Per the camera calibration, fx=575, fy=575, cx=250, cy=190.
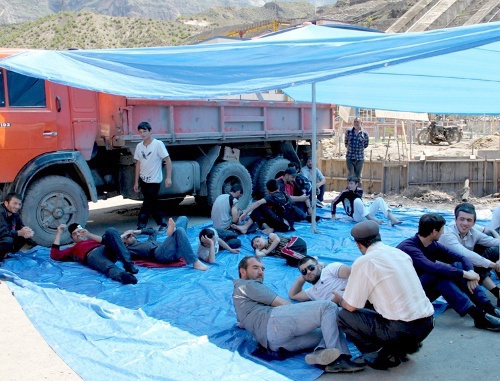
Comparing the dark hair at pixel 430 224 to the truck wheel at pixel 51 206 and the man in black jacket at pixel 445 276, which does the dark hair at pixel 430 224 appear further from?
the truck wheel at pixel 51 206

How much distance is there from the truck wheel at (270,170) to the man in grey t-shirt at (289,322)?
6687 millimetres

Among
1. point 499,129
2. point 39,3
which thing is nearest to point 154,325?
point 499,129

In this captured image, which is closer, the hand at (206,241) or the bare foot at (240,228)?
the hand at (206,241)

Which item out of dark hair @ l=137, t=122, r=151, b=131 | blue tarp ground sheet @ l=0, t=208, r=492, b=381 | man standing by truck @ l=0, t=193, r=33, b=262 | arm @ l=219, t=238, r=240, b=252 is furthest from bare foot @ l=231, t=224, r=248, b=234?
man standing by truck @ l=0, t=193, r=33, b=262

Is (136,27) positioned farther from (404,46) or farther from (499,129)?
(404,46)

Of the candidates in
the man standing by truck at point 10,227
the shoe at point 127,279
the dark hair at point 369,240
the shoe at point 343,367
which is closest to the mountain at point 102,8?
the man standing by truck at point 10,227

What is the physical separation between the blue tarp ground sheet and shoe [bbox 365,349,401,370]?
422 millimetres

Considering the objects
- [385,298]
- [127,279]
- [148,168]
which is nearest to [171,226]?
[127,279]

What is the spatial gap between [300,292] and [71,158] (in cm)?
443

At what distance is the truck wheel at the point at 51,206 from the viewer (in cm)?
785

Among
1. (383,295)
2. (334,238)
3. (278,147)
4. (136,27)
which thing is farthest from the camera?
(136,27)

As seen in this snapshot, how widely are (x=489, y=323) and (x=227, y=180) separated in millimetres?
6392

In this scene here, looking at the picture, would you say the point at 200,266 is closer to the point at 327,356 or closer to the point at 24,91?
the point at 327,356

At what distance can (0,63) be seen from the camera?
21.2 ft
